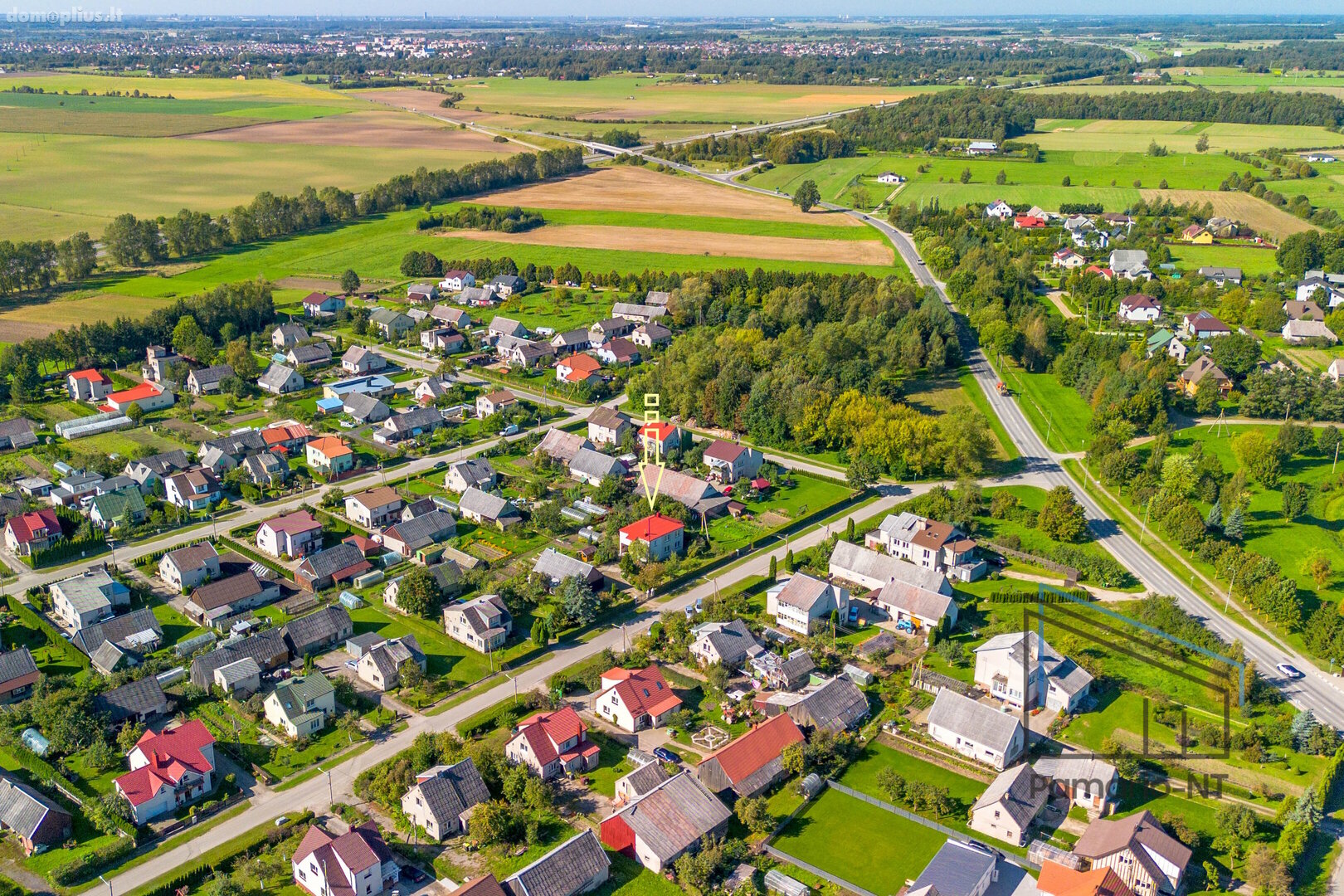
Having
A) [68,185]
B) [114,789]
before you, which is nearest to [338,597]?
[114,789]

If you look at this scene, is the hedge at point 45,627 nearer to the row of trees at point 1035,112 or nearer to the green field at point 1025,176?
the green field at point 1025,176

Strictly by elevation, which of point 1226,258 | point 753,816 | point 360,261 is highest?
point 1226,258

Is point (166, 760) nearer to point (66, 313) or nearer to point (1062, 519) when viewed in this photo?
point (1062, 519)

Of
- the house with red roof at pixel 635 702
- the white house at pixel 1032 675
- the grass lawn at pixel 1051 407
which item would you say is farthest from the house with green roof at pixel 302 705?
the grass lawn at pixel 1051 407

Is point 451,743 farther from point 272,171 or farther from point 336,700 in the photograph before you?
point 272,171

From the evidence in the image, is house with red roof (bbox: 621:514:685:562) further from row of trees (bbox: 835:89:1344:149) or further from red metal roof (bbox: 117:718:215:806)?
row of trees (bbox: 835:89:1344:149)

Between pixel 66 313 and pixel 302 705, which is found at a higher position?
pixel 66 313

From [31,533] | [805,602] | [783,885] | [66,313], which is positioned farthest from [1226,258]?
[66,313]
